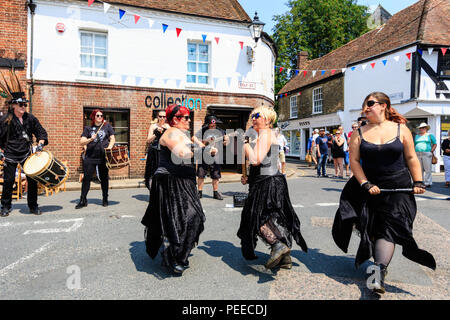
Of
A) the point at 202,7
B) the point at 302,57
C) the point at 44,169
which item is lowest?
the point at 44,169

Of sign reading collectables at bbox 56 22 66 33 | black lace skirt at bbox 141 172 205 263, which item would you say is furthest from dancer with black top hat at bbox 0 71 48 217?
sign reading collectables at bbox 56 22 66 33

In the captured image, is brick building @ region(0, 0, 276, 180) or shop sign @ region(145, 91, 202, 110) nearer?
brick building @ region(0, 0, 276, 180)

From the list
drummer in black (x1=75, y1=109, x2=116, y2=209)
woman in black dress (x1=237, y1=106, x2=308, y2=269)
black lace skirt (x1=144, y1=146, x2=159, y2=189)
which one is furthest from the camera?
drummer in black (x1=75, y1=109, x2=116, y2=209)

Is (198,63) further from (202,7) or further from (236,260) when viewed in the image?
(236,260)

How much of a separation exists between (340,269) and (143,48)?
10916 millimetres

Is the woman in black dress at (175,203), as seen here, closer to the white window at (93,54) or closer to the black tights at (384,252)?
the black tights at (384,252)

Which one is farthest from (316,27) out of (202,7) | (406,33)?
(202,7)

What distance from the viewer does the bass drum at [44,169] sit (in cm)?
576

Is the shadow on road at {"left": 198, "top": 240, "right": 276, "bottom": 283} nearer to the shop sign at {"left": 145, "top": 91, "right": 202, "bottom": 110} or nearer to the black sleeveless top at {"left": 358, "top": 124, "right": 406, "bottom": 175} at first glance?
the black sleeveless top at {"left": 358, "top": 124, "right": 406, "bottom": 175}

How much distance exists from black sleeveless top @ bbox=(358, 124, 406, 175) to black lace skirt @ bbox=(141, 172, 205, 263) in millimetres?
1745

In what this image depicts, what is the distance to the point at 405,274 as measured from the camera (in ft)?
11.1

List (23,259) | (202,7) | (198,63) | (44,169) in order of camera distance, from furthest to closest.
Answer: (202,7)
(198,63)
(44,169)
(23,259)

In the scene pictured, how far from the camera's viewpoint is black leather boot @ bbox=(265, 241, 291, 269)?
10.5 feet

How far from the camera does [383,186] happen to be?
120 inches
